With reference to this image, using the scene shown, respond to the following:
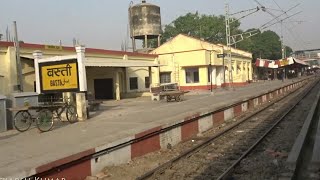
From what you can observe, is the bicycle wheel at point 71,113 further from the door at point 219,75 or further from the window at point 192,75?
the door at point 219,75

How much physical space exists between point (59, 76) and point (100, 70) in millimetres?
17233

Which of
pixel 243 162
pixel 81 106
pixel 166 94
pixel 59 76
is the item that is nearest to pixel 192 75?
pixel 166 94

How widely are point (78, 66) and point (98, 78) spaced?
18.5 meters

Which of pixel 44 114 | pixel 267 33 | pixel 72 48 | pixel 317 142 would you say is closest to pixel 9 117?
pixel 44 114

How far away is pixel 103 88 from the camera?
116ft

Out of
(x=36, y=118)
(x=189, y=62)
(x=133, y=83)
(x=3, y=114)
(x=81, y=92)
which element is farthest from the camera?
(x=189, y=62)

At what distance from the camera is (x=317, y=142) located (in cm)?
1014

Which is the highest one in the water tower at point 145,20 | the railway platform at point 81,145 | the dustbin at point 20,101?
the water tower at point 145,20

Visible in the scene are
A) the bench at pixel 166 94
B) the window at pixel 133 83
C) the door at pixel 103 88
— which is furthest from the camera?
the window at pixel 133 83

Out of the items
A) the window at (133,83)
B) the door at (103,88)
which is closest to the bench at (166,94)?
the window at (133,83)

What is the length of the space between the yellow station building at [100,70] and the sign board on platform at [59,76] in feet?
12.7

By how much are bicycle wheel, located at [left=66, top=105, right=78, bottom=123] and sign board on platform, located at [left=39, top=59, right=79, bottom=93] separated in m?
0.98

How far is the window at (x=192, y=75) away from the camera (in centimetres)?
4532

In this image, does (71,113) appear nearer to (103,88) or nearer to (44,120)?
(44,120)
